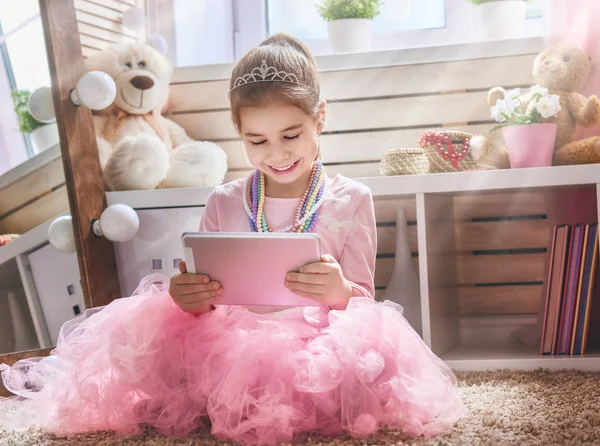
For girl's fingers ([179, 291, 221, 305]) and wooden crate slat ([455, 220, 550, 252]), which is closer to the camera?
girl's fingers ([179, 291, 221, 305])

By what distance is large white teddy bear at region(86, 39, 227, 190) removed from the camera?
1741 mm

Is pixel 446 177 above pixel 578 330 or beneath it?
above

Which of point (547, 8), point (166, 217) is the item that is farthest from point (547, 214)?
point (166, 217)

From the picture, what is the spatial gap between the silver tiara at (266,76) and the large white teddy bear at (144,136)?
1.94 feet

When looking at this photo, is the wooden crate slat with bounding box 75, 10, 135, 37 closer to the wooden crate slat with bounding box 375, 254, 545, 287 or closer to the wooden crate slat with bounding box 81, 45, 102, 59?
the wooden crate slat with bounding box 81, 45, 102, 59

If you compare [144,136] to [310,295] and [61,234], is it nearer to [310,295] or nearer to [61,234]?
[61,234]

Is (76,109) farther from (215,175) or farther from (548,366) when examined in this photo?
(548,366)

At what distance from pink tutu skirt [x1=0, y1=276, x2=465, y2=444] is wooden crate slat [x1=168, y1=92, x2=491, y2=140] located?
869 mm

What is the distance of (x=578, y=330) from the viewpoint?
5.09ft

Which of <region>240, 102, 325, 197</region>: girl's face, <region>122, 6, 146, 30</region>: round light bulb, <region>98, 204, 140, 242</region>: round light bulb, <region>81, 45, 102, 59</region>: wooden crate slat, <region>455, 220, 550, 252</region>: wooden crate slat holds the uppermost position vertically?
<region>122, 6, 146, 30</region>: round light bulb

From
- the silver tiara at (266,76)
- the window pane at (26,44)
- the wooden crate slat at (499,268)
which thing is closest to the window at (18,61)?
the window pane at (26,44)

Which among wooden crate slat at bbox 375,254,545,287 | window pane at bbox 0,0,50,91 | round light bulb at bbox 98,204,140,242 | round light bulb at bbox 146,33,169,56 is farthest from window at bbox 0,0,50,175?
wooden crate slat at bbox 375,254,545,287

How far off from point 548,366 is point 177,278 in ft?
2.81

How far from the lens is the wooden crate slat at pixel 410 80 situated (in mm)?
1883
